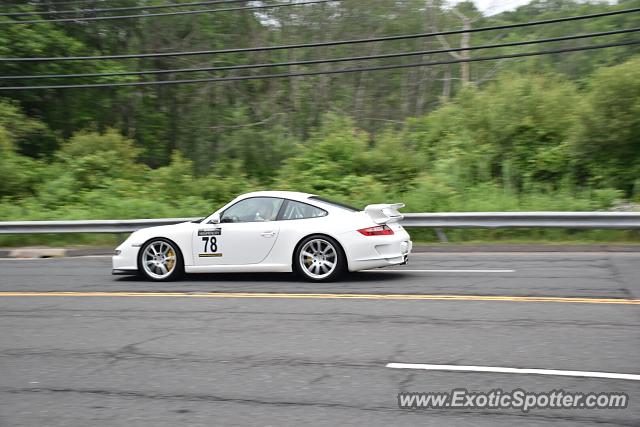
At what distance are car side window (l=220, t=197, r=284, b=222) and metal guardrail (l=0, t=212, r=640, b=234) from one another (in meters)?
4.43

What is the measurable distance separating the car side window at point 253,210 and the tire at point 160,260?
0.91 metres

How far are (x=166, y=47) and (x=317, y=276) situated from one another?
2354 centimetres

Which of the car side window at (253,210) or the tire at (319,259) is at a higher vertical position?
the car side window at (253,210)

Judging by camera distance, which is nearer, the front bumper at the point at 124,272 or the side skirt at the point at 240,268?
the side skirt at the point at 240,268

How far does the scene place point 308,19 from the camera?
1205 inches

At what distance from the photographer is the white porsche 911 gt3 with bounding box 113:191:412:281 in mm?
9734

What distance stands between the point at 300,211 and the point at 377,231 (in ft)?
3.67

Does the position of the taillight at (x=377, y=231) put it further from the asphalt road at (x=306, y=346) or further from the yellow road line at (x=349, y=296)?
the yellow road line at (x=349, y=296)

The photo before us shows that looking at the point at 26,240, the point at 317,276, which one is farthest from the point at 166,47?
the point at 317,276

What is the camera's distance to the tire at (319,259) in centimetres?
977

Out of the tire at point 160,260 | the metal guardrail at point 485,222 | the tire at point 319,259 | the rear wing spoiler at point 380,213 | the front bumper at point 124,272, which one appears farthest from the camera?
the metal guardrail at point 485,222

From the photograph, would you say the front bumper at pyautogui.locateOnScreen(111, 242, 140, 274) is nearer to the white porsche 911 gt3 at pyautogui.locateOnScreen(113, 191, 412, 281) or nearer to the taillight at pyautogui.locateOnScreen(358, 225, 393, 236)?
the white porsche 911 gt3 at pyautogui.locateOnScreen(113, 191, 412, 281)

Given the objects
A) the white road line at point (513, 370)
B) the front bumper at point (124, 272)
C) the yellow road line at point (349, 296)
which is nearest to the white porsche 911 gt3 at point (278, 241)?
the front bumper at point (124, 272)

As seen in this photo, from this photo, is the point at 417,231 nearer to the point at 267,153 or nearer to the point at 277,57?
the point at 267,153
